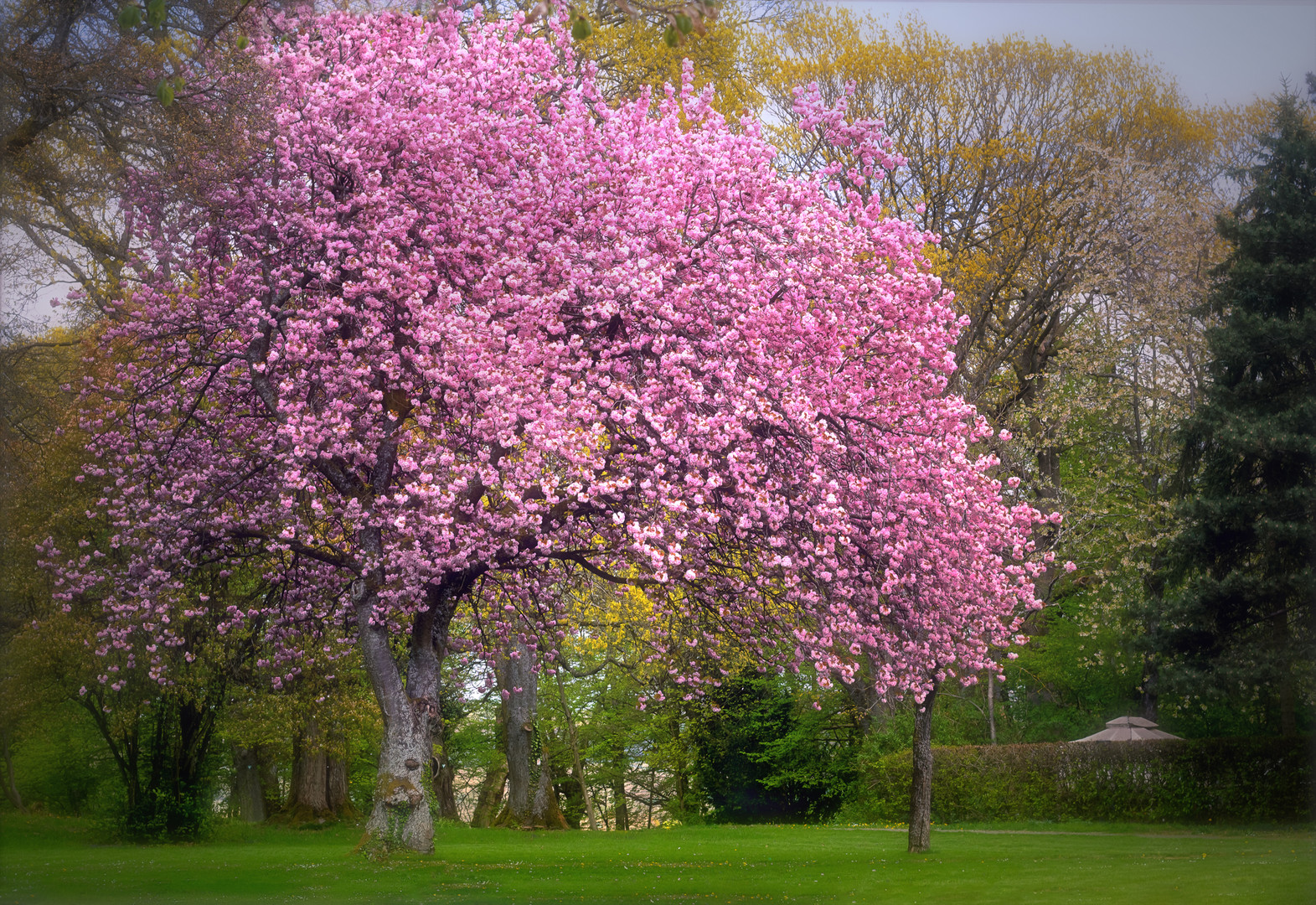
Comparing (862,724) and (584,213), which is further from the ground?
(584,213)

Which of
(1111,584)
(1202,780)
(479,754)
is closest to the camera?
(1202,780)

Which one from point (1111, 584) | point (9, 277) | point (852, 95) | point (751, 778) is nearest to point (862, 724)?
point (751, 778)

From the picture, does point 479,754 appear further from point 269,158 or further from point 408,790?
point 269,158

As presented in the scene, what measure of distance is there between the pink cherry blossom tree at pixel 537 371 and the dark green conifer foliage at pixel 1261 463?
10.5 meters

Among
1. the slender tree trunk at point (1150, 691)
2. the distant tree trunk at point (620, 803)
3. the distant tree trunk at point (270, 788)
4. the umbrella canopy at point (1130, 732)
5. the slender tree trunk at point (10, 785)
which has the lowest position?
the distant tree trunk at point (620, 803)

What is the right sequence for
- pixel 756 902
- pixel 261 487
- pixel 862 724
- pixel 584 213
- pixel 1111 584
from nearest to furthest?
pixel 756 902
pixel 584 213
pixel 261 487
pixel 1111 584
pixel 862 724

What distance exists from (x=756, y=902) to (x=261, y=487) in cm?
964

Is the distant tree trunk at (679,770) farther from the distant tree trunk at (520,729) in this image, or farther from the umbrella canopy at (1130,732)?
the umbrella canopy at (1130,732)

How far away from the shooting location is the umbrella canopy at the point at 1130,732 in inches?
1067

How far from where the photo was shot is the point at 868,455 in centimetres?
1359

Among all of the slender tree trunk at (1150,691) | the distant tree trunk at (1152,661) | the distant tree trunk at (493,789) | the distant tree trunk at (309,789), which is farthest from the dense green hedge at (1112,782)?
the distant tree trunk at (493,789)

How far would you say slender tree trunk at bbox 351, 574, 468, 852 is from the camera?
1591 cm

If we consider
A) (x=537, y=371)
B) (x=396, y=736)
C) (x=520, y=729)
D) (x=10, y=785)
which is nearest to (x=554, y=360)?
(x=537, y=371)

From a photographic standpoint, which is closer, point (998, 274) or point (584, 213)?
point (584, 213)
